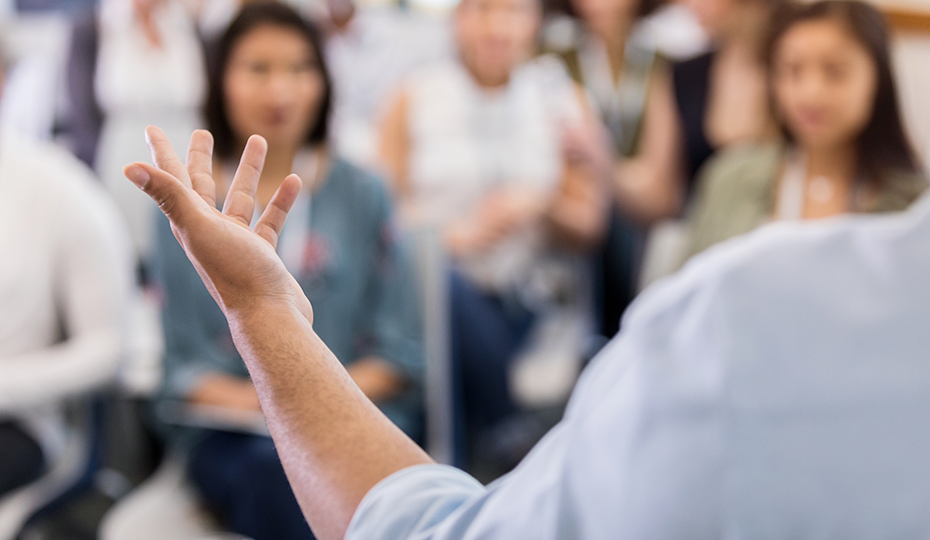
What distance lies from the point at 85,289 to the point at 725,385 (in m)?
0.90

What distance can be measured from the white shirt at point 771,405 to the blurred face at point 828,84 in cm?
85

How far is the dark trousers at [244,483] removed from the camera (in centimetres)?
84

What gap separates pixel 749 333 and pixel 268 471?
2.33ft

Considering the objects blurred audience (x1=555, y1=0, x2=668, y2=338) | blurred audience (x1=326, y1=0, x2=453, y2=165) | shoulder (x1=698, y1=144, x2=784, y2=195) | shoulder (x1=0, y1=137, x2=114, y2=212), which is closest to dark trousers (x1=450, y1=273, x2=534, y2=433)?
blurred audience (x1=555, y1=0, x2=668, y2=338)

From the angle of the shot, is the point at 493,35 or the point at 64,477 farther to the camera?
the point at 493,35

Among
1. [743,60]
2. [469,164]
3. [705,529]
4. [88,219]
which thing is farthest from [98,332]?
[743,60]

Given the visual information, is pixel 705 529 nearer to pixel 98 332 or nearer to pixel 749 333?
pixel 749 333

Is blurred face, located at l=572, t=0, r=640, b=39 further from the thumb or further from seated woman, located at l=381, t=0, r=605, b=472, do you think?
the thumb

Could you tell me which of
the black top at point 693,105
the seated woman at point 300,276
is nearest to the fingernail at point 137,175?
the seated woman at point 300,276

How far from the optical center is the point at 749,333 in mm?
275

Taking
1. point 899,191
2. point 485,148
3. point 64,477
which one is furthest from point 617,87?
point 64,477

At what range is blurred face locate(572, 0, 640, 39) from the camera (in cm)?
170

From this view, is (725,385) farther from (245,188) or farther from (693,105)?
(693,105)

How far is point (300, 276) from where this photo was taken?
2.60ft
